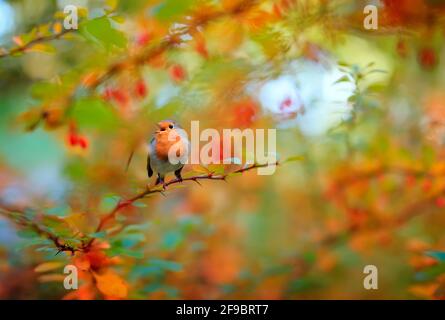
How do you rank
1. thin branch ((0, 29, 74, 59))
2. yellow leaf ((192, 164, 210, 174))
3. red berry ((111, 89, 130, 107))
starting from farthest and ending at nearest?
red berry ((111, 89, 130, 107))
thin branch ((0, 29, 74, 59))
yellow leaf ((192, 164, 210, 174))

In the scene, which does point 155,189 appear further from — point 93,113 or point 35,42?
point 35,42

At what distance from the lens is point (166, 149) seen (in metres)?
0.76

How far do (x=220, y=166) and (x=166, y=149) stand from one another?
145 mm

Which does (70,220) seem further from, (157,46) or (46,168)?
(46,168)

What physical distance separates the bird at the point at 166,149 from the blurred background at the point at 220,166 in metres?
0.03

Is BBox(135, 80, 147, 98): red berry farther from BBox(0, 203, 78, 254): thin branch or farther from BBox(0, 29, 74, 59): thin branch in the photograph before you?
BBox(0, 203, 78, 254): thin branch

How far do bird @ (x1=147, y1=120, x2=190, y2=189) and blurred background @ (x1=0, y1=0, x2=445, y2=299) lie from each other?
3cm

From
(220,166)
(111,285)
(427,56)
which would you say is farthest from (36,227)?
(427,56)

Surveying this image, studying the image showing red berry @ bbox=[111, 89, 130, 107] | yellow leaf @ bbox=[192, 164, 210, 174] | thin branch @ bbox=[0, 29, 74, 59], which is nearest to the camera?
yellow leaf @ bbox=[192, 164, 210, 174]

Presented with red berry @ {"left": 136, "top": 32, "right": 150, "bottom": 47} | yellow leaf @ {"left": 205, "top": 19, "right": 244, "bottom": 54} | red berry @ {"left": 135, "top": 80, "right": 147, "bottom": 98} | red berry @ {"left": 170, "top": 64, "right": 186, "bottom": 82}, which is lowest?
red berry @ {"left": 135, "top": 80, "right": 147, "bottom": 98}

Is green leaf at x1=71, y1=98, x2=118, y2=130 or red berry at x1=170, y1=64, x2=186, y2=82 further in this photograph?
red berry at x1=170, y1=64, x2=186, y2=82

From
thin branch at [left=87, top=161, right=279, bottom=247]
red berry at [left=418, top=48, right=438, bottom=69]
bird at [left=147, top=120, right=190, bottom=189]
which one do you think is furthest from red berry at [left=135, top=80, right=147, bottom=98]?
red berry at [left=418, top=48, right=438, bottom=69]

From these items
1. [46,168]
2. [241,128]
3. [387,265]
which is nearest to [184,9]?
[241,128]

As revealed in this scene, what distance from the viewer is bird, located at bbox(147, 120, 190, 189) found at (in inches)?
29.8
